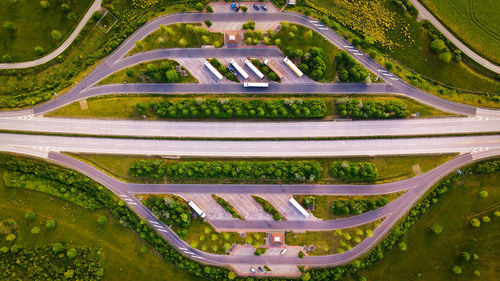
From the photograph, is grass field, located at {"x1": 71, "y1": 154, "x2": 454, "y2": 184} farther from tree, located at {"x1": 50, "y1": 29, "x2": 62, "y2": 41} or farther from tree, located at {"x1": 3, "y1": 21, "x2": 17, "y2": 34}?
tree, located at {"x1": 3, "y1": 21, "x2": 17, "y2": 34}

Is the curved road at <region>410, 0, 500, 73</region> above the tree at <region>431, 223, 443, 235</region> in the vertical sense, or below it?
above

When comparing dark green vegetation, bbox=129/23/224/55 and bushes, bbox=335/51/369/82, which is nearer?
bushes, bbox=335/51/369/82

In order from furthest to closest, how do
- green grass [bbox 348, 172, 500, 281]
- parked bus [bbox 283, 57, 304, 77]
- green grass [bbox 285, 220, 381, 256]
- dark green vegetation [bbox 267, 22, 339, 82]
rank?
dark green vegetation [bbox 267, 22, 339, 82], green grass [bbox 348, 172, 500, 281], parked bus [bbox 283, 57, 304, 77], green grass [bbox 285, 220, 381, 256]

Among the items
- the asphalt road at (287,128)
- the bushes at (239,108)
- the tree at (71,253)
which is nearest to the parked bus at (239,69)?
the bushes at (239,108)

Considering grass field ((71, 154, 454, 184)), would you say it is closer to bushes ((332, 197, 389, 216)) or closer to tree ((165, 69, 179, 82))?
bushes ((332, 197, 389, 216))

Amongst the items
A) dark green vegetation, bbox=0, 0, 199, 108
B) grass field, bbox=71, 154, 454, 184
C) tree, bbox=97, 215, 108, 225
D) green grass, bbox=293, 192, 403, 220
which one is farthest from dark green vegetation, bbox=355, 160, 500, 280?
dark green vegetation, bbox=0, 0, 199, 108

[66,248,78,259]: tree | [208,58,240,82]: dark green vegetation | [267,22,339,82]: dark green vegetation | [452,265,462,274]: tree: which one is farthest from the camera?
[208,58,240,82]: dark green vegetation

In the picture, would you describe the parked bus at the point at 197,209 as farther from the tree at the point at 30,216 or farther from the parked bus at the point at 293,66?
the parked bus at the point at 293,66

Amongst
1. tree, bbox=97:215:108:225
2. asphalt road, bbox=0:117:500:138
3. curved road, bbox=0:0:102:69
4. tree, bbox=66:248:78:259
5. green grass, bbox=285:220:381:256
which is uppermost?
curved road, bbox=0:0:102:69
